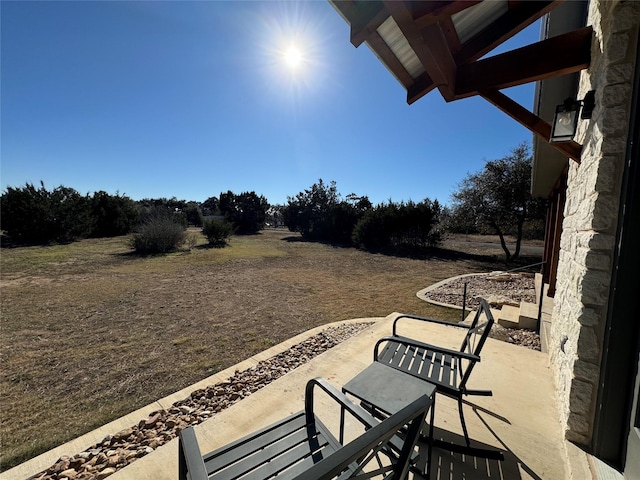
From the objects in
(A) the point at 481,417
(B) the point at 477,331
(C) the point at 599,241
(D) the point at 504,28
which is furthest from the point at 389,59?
(A) the point at 481,417

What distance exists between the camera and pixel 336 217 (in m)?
19.9

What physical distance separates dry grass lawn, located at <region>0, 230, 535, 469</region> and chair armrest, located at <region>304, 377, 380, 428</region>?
2.20 metres

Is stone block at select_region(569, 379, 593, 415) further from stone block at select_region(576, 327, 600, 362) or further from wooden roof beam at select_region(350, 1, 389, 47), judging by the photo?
wooden roof beam at select_region(350, 1, 389, 47)

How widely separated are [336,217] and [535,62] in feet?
59.3

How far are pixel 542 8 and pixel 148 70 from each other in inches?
307

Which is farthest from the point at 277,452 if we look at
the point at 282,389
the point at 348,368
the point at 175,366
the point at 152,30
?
the point at 152,30

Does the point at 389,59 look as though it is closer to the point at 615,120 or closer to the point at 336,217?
the point at 615,120

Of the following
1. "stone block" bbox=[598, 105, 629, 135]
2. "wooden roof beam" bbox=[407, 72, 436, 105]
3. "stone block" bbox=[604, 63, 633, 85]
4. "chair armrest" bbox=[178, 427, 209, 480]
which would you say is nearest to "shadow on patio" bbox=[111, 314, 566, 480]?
"chair armrest" bbox=[178, 427, 209, 480]

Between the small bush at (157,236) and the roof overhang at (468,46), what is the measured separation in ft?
44.6

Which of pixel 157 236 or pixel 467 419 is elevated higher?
pixel 157 236

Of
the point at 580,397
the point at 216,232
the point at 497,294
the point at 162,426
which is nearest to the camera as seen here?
the point at 580,397

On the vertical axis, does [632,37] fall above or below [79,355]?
above

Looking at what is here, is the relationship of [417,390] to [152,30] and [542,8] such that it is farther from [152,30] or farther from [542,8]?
[152,30]

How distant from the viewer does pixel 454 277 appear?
855cm
